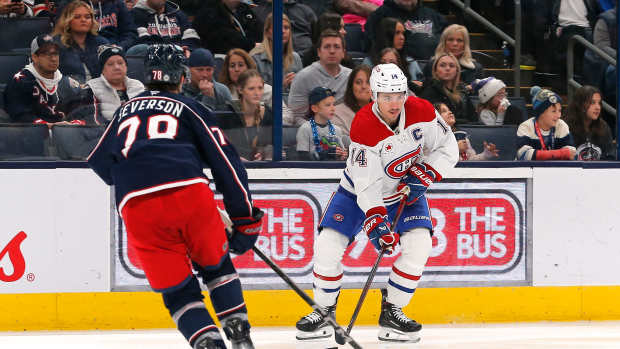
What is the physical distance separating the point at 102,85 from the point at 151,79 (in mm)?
1608

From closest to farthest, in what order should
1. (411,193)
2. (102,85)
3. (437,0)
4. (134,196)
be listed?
(134,196), (411,193), (102,85), (437,0)

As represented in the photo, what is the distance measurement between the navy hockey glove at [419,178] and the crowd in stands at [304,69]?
605 mm

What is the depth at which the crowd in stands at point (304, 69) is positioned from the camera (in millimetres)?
4926

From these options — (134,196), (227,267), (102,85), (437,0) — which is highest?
(437,0)

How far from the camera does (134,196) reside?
3189mm

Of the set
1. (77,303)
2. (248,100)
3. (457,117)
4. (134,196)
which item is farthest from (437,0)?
(134,196)

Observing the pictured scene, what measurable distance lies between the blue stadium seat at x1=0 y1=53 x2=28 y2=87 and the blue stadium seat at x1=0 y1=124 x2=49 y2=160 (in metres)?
0.23

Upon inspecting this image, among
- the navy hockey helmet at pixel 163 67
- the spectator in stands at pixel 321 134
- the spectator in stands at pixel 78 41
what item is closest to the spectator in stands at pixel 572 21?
the spectator in stands at pixel 321 134

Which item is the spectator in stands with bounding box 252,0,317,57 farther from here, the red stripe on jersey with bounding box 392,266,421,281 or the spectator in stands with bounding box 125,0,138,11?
the red stripe on jersey with bounding box 392,266,421,281

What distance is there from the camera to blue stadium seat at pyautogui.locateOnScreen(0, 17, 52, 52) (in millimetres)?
4969

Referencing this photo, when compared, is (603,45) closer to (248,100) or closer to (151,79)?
(248,100)

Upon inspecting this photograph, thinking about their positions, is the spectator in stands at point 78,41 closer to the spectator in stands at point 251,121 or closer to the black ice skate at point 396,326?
the spectator in stands at point 251,121

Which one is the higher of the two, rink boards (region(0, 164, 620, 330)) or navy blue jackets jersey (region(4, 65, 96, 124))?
navy blue jackets jersey (region(4, 65, 96, 124))

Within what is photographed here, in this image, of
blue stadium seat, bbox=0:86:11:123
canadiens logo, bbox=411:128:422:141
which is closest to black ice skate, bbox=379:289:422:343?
canadiens logo, bbox=411:128:422:141
